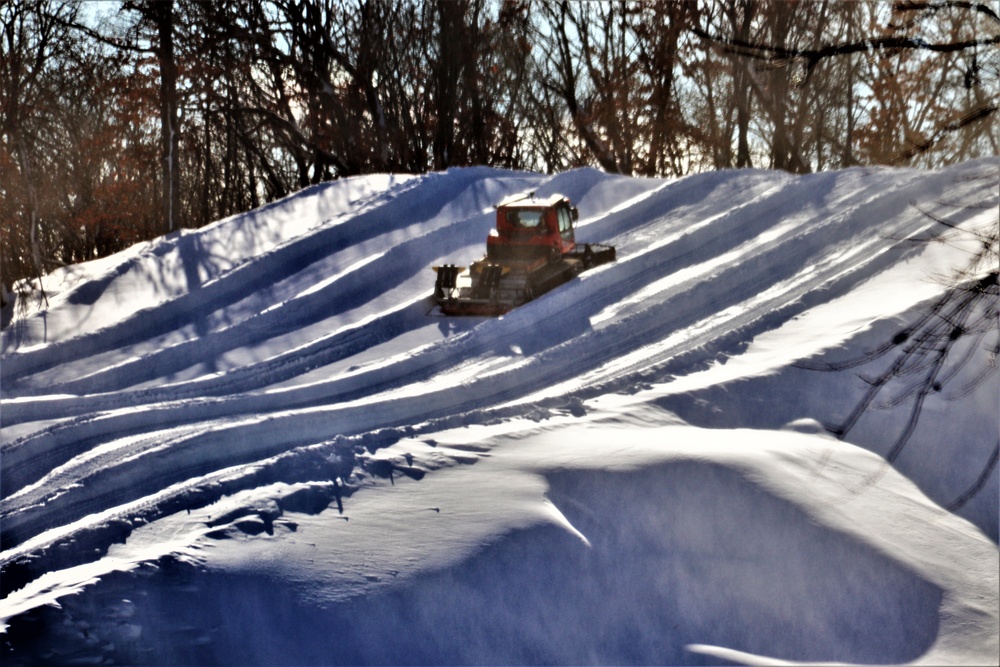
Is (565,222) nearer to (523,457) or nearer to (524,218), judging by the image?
(524,218)

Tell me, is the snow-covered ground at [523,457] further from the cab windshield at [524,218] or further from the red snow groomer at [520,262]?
the cab windshield at [524,218]

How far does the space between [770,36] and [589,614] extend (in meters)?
16.5

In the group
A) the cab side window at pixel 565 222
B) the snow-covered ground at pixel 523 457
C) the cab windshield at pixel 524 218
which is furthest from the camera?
the cab side window at pixel 565 222

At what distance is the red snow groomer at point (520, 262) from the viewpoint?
9883 millimetres

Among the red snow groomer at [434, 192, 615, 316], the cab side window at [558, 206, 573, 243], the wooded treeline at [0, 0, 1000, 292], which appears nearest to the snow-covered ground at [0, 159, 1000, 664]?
the red snow groomer at [434, 192, 615, 316]

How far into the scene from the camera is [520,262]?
10289 millimetres

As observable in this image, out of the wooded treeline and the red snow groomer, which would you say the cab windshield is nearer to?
the red snow groomer

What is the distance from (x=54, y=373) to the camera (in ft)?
29.5

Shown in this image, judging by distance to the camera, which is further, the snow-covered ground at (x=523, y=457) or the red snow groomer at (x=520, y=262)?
the red snow groomer at (x=520, y=262)

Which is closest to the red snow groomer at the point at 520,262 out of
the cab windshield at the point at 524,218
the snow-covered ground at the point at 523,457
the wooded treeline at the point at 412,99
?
the cab windshield at the point at 524,218

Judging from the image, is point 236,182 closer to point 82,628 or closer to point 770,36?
point 770,36

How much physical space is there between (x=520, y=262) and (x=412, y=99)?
35.3 feet

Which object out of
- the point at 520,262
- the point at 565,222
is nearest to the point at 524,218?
the point at 565,222

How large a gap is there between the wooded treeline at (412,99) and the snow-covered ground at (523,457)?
773 centimetres
